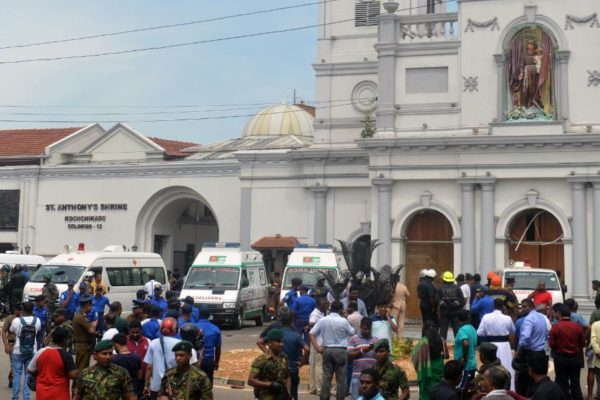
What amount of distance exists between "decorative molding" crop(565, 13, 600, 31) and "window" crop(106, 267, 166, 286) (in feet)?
53.8

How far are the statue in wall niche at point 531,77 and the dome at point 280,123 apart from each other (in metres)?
15.7

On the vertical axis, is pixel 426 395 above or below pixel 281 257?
below

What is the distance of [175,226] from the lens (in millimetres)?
46906

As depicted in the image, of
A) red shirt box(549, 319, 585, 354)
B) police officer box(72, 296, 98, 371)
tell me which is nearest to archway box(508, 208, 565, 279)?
red shirt box(549, 319, 585, 354)

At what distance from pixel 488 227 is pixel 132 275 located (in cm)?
1234

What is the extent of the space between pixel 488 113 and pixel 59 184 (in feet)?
70.8

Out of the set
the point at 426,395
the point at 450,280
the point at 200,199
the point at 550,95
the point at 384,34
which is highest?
the point at 384,34

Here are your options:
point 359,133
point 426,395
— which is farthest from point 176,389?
point 359,133

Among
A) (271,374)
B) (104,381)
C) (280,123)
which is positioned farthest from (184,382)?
(280,123)

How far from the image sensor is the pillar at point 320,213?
38.7 meters

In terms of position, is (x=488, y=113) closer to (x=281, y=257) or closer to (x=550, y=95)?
(x=550, y=95)

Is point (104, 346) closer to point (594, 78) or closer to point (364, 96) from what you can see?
point (594, 78)

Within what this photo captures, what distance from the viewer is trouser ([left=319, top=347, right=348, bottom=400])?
14500mm

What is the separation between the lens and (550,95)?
3316cm
